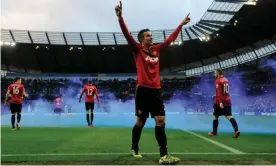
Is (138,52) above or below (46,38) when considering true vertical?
below

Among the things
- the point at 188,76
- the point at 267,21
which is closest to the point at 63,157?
the point at 267,21

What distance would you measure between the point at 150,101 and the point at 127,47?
4701cm

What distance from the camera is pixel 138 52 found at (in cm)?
583

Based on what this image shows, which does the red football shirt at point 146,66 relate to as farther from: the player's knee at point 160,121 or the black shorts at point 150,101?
the player's knee at point 160,121

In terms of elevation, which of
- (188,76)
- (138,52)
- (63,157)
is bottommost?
(63,157)

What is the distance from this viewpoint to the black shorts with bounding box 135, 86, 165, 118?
5.73m

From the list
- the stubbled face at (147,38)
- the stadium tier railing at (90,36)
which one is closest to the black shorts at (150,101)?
the stubbled face at (147,38)

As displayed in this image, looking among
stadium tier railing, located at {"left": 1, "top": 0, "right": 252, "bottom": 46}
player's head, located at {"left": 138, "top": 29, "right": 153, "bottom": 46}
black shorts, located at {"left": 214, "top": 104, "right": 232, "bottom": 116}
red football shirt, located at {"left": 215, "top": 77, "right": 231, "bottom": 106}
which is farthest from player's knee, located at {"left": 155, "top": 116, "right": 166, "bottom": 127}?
stadium tier railing, located at {"left": 1, "top": 0, "right": 252, "bottom": 46}

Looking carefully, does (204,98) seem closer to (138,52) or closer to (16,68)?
(16,68)

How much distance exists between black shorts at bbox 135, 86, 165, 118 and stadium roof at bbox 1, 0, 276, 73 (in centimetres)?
3422

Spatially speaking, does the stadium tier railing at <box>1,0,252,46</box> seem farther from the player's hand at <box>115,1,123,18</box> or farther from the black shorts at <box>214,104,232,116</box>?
the player's hand at <box>115,1,123,18</box>

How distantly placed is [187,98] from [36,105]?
1837cm

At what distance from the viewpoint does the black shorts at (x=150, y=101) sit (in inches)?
226

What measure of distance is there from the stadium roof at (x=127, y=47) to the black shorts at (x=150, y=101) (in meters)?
34.2
